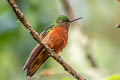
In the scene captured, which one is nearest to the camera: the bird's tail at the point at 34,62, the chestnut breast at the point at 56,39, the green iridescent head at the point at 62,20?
the bird's tail at the point at 34,62

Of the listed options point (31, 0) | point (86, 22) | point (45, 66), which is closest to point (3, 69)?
point (45, 66)

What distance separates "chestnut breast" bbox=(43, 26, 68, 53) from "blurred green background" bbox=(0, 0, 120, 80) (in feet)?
0.71

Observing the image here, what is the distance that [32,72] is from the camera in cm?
248

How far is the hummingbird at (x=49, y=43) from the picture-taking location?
2393 millimetres

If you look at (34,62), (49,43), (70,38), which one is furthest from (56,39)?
(70,38)

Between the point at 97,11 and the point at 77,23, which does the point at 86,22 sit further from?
the point at 77,23

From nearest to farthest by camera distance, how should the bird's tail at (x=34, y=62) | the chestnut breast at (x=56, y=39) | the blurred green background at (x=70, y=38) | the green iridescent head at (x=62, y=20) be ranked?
the bird's tail at (x=34, y=62)
the chestnut breast at (x=56, y=39)
the green iridescent head at (x=62, y=20)
the blurred green background at (x=70, y=38)

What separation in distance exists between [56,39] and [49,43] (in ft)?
0.30

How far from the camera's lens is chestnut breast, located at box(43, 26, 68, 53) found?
257 centimetres

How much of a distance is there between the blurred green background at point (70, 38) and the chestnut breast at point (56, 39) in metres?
0.22

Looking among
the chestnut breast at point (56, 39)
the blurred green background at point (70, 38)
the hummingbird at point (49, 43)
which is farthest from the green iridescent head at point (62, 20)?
the blurred green background at point (70, 38)

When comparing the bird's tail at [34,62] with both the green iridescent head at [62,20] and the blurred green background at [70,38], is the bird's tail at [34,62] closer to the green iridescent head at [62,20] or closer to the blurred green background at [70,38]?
the blurred green background at [70,38]

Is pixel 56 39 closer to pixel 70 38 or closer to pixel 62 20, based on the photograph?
pixel 62 20

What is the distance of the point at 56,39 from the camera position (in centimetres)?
263
